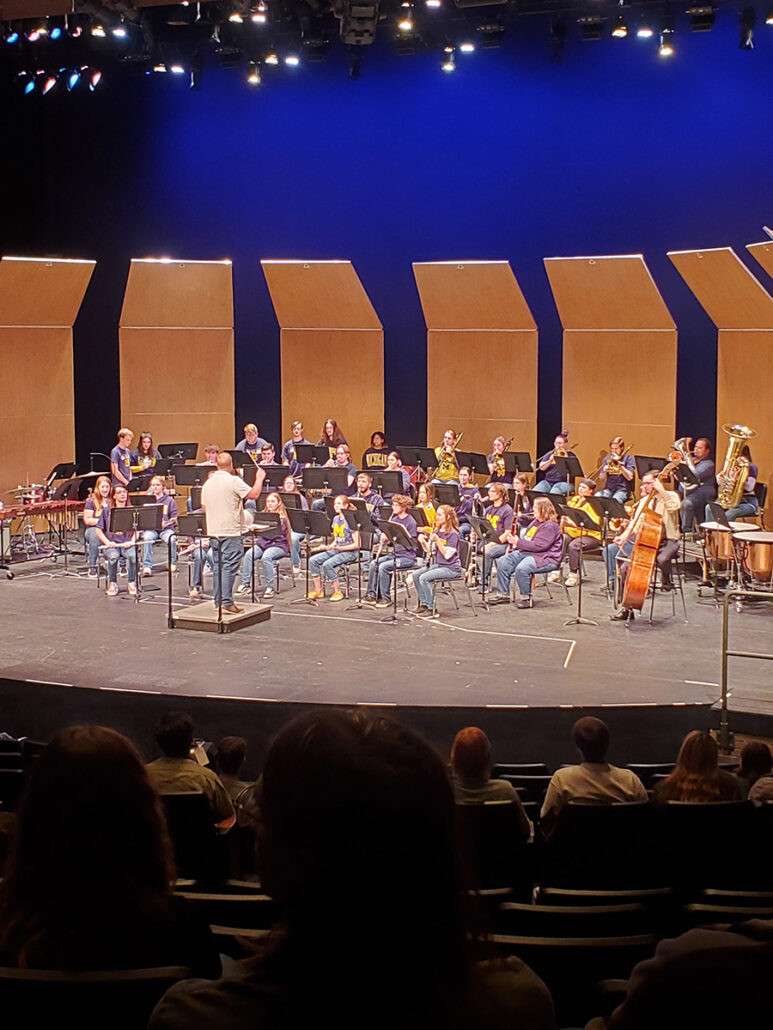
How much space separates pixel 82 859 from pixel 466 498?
12347 millimetres

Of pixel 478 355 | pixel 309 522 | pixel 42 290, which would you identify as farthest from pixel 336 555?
pixel 42 290

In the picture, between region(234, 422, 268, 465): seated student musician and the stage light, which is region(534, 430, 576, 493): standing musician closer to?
region(234, 422, 268, 465): seated student musician

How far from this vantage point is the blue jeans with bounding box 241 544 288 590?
13.3 metres

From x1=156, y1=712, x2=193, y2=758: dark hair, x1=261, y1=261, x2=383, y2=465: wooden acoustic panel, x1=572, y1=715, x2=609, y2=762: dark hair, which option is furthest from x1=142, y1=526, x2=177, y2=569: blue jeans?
x1=572, y1=715, x2=609, y2=762: dark hair

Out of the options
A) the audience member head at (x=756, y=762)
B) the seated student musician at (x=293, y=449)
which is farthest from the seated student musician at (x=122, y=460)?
the audience member head at (x=756, y=762)

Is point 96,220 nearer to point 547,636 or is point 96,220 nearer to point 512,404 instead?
point 512,404

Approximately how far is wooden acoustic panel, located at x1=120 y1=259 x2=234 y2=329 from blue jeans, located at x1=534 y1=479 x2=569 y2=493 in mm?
6654

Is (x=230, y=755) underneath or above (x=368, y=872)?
underneath

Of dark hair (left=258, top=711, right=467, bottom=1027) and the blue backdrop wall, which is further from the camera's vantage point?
the blue backdrop wall

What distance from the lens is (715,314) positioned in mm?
16234

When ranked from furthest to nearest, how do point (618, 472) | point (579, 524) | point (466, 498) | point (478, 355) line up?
point (478, 355)
point (618, 472)
point (466, 498)
point (579, 524)

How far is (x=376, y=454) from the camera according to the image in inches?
699

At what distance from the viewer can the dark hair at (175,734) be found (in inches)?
208

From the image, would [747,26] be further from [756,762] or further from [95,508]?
[756,762]
